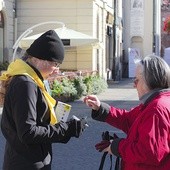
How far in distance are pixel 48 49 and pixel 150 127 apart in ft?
2.98

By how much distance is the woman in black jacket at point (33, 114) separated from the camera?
11.4ft

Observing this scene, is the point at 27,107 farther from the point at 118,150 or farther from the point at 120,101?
the point at 120,101

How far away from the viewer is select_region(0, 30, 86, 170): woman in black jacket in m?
3.48

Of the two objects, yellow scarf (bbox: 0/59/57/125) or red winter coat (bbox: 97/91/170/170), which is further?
yellow scarf (bbox: 0/59/57/125)

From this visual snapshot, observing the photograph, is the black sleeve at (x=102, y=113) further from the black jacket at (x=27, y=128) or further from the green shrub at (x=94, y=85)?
the green shrub at (x=94, y=85)

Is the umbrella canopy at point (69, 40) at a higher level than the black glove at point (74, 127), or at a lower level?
higher

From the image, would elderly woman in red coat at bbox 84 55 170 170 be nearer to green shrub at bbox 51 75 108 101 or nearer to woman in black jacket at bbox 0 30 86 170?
woman in black jacket at bbox 0 30 86 170

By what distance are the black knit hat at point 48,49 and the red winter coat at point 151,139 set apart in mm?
701

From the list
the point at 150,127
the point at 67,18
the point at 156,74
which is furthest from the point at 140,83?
the point at 67,18

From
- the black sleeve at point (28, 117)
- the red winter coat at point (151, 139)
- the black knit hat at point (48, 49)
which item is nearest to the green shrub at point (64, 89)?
the black knit hat at point (48, 49)

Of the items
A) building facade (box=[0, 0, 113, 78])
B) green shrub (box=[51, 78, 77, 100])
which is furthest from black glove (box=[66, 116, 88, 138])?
building facade (box=[0, 0, 113, 78])

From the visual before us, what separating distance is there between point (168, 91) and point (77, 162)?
485cm

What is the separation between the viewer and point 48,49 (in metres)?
3.67

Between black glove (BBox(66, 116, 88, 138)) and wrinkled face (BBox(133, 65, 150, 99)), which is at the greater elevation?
wrinkled face (BBox(133, 65, 150, 99))
